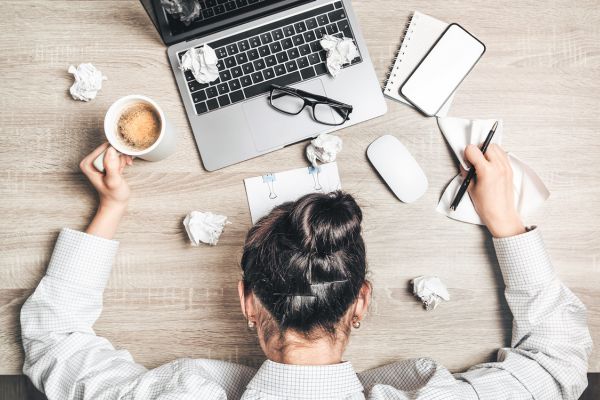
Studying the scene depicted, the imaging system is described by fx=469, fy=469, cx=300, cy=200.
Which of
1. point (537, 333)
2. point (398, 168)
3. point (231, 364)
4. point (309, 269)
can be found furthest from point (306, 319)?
point (537, 333)

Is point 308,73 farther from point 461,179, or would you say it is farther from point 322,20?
point 461,179

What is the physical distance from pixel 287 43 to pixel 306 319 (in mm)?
533

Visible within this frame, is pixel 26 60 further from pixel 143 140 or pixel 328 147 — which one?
pixel 328 147

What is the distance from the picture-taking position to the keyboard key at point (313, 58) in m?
0.92

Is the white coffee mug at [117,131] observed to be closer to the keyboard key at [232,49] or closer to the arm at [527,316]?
the keyboard key at [232,49]

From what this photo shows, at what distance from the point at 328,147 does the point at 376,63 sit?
0.21 metres

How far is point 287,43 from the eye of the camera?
0.92m

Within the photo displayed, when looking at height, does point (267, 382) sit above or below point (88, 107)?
below

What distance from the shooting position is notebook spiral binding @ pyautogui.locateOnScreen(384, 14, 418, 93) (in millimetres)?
938

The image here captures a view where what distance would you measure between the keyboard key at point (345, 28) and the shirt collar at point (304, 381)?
0.62 meters

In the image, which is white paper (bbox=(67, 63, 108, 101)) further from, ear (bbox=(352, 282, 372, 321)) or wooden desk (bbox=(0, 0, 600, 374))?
ear (bbox=(352, 282, 372, 321))

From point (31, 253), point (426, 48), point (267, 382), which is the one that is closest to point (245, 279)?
point (267, 382)

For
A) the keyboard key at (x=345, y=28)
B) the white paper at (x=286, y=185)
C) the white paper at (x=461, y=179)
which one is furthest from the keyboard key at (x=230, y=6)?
the white paper at (x=461, y=179)

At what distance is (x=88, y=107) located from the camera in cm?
95
